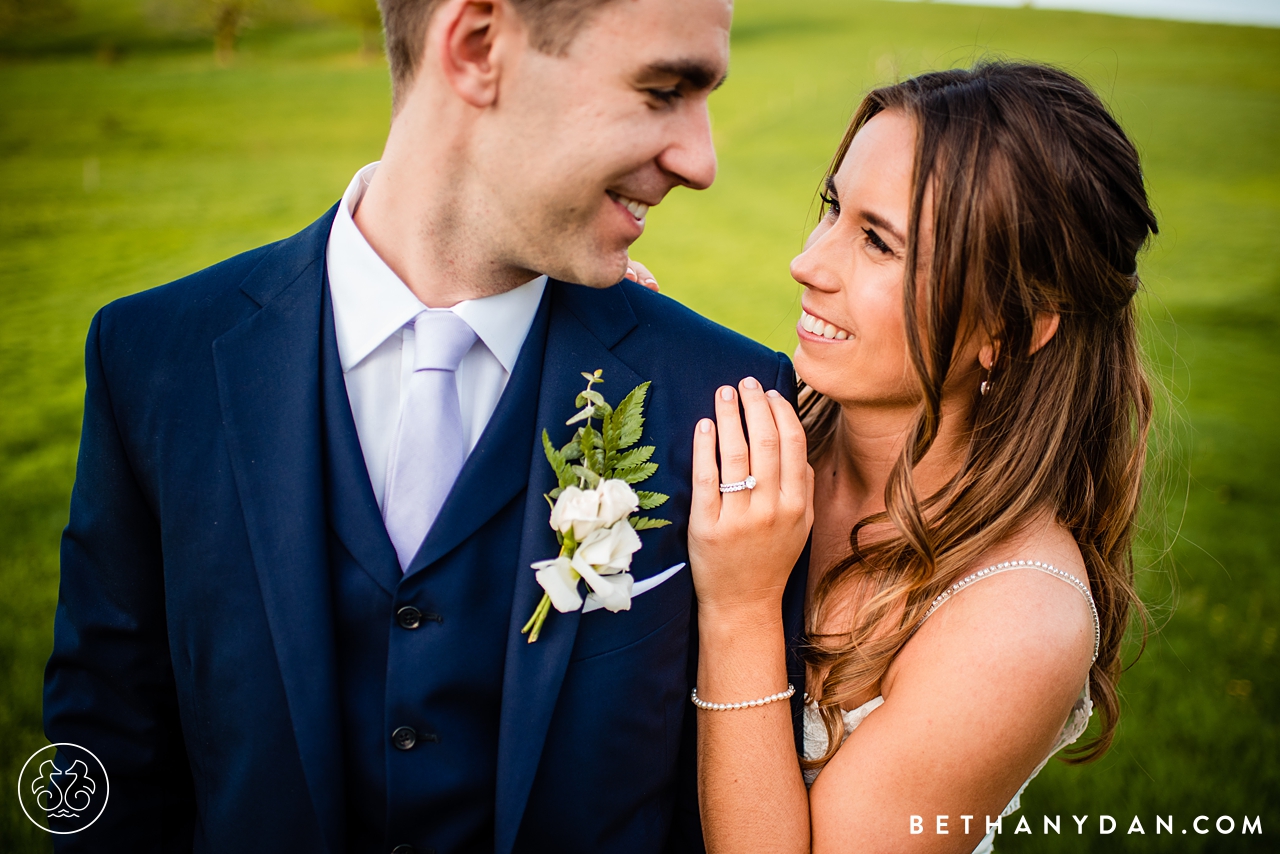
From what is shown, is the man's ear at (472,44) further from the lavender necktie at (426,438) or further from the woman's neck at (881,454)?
the woman's neck at (881,454)

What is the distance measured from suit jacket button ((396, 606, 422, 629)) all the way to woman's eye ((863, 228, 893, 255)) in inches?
59.6

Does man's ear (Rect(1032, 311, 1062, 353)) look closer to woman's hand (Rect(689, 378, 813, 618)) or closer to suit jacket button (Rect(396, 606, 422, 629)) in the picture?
woman's hand (Rect(689, 378, 813, 618))

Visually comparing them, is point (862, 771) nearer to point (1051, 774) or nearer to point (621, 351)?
point (621, 351)

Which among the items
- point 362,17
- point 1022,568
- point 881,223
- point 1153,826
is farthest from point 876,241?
point 362,17

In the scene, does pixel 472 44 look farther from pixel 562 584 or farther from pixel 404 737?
pixel 404 737

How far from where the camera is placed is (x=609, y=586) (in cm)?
180

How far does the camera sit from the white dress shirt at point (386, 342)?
2021mm

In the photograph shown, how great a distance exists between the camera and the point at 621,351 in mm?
2127

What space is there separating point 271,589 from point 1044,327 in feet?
6.89

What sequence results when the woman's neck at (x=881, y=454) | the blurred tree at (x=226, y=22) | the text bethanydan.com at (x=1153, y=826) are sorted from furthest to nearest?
the blurred tree at (x=226, y=22) → the text bethanydan.com at (x=1153, y=826) → the woman's neck at (x=881, y=454)

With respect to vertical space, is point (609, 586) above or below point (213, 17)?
below

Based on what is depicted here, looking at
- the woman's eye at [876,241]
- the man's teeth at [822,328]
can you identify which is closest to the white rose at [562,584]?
the man's teeth at [822,328]

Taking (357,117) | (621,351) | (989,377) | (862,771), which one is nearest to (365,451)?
(621,351)

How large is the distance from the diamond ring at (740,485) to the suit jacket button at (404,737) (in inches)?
34.8
